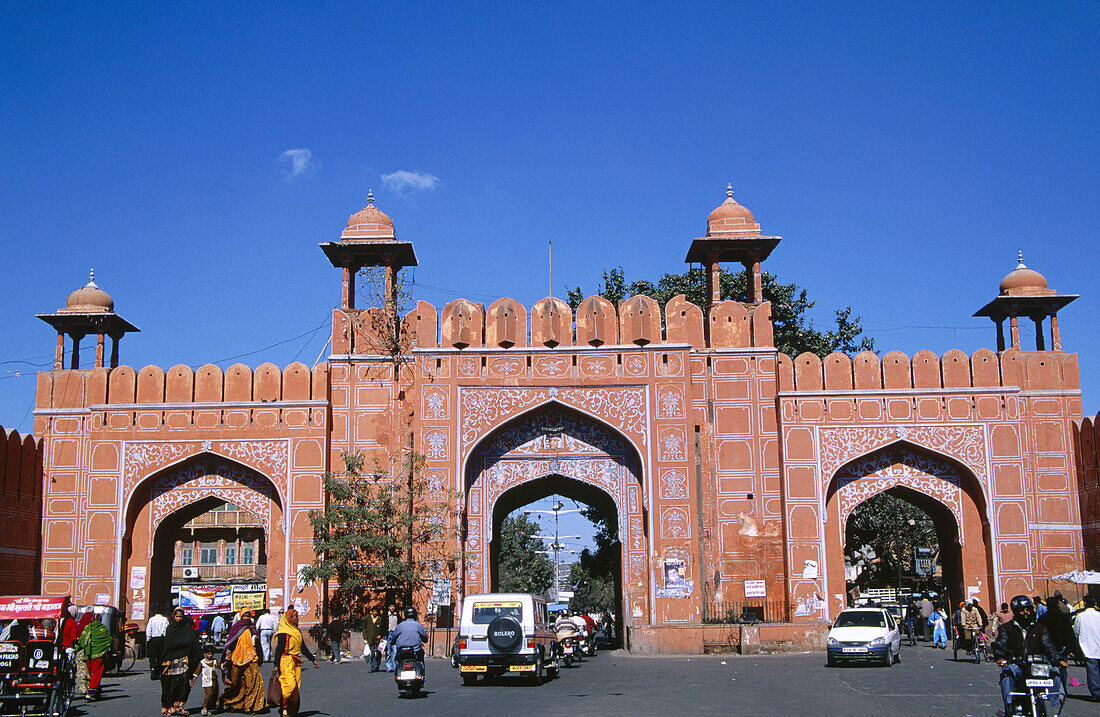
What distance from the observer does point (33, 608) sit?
42.1 ft

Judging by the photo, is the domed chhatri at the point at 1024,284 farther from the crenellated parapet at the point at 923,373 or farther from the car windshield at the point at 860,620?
the car windshield at the point at 860,620

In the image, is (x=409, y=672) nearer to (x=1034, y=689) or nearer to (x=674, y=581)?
(x=1034, y=689)

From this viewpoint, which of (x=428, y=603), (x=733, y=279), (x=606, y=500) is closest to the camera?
(x=428, y=603)

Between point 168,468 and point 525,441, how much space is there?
7346 millimetres

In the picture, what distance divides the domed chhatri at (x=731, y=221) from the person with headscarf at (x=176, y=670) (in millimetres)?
16218

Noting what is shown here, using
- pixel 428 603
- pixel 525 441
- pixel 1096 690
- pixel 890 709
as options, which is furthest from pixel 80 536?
pixel 1096 690

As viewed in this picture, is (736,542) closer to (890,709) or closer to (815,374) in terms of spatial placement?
(815,374)

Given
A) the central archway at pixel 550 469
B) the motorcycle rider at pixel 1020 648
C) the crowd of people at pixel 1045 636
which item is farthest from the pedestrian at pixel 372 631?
the motorcycle rider at pixel 1020 648

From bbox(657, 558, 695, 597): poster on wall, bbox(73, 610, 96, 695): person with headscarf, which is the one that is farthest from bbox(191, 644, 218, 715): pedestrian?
bbox(657, 558, 695, 597): poster on wall

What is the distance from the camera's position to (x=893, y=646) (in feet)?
61.5

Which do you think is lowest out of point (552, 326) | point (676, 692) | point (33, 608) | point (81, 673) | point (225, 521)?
point (676, 692)

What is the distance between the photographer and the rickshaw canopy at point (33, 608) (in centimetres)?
1281

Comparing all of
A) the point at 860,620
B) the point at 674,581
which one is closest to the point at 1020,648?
the point at 860,620

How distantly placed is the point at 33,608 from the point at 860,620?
41.1ft
